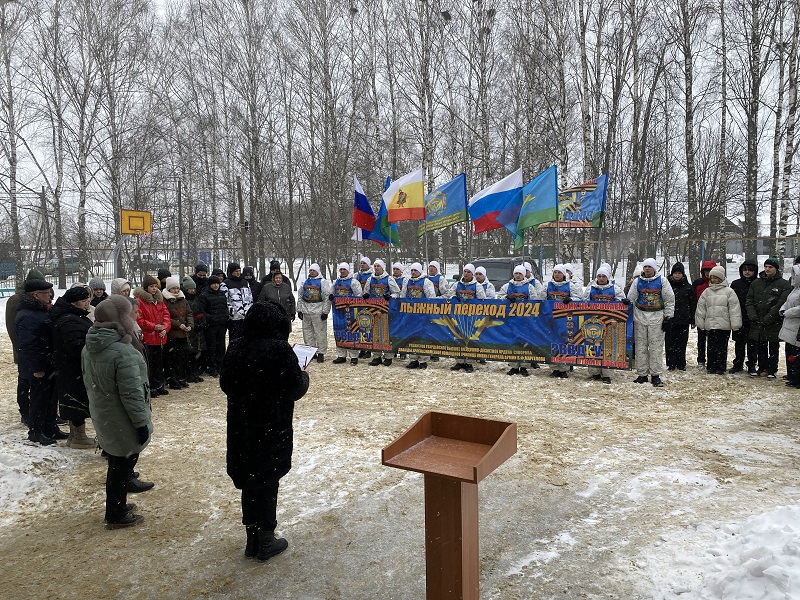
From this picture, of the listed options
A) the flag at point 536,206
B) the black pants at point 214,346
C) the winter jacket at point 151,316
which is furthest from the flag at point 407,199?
the winter jacket at point 151,316

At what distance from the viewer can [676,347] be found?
9828mm

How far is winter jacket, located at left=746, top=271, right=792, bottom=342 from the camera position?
8.82 m

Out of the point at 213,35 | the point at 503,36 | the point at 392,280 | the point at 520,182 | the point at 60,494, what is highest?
the point at 213,35

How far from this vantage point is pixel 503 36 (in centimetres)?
2233

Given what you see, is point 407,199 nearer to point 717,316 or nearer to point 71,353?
point 717,316

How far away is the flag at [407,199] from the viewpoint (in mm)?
11867

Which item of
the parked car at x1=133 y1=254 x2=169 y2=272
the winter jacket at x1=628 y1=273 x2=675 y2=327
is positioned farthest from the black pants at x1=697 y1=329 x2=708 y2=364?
the parked car at x1=133 y1=254 x2=169 y2=272

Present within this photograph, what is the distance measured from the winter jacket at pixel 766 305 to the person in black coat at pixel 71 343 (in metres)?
9.21

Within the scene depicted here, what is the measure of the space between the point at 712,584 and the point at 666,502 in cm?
141

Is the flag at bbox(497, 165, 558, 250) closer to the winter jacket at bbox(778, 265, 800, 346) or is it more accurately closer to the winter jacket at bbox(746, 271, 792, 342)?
the winter jacket at bbox(746, 271, 792, 342)

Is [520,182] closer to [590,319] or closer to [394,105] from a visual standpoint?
[590,319]

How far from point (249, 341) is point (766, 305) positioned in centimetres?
837

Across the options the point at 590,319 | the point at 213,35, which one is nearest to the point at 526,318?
the point at 590,319

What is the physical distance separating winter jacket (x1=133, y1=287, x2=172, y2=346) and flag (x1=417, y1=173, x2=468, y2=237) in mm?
5297
